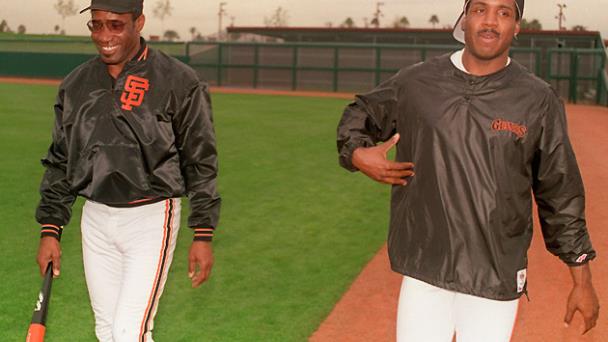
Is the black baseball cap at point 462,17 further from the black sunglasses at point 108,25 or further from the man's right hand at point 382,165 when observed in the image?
the black sunglasses at point 108,25

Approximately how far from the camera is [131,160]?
3.66 metres

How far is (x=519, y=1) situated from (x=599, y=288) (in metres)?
4.43

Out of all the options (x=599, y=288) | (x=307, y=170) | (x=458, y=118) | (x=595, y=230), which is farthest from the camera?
(x=307, y=170)

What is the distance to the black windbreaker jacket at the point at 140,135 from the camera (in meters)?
3.67

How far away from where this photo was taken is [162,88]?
372 centimetres

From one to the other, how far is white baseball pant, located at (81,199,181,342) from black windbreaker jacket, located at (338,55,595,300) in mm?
1039

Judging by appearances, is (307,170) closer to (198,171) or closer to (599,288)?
(599,288)

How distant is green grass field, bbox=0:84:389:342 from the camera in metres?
5.71

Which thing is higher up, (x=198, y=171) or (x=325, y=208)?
(x=198, y=171)

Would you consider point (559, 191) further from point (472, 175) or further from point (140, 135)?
point (140, 135)

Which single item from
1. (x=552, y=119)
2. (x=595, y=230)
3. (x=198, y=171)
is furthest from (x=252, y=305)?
(x=595, y=230)

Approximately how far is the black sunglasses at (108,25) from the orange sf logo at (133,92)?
219 mm

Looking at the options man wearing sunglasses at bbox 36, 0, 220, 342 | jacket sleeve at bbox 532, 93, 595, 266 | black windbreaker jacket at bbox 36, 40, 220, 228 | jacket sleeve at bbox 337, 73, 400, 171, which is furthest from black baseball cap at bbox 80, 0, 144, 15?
jacket sleeve at bbox 532, 93, 595, 266

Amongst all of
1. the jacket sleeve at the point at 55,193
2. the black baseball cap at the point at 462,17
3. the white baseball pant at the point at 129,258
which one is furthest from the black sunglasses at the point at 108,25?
the black baseball cap at the point at 462,17
